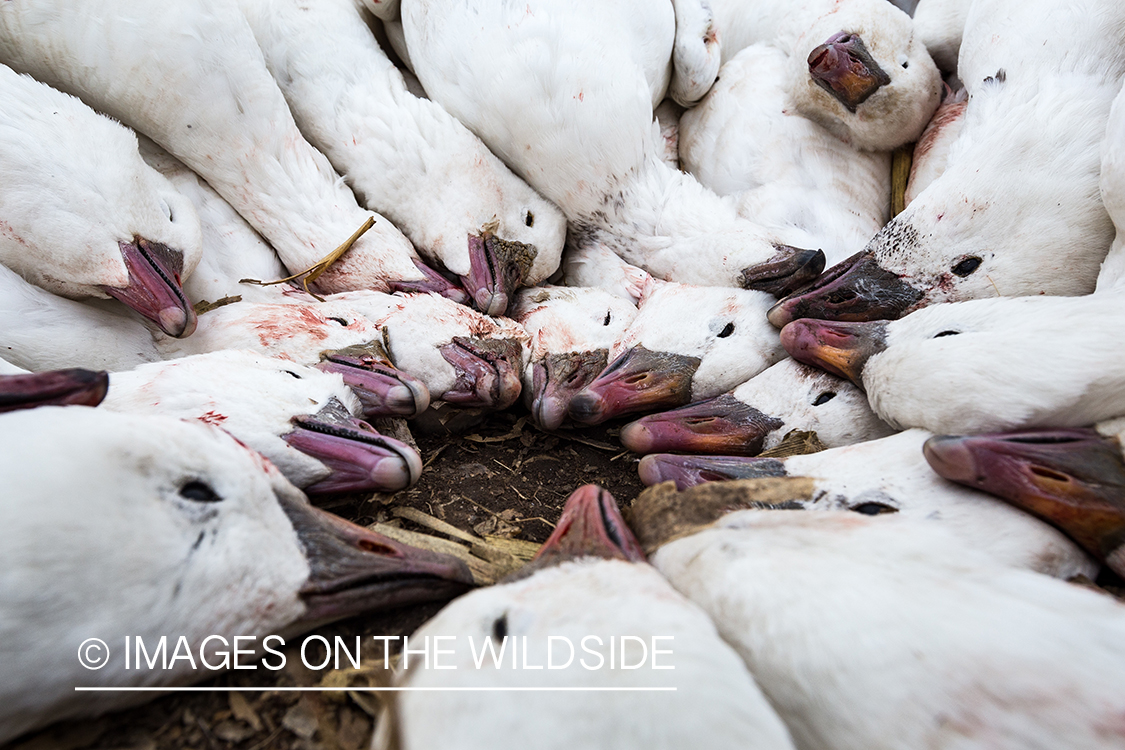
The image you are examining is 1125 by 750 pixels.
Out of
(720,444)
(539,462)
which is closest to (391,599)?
(539,462)

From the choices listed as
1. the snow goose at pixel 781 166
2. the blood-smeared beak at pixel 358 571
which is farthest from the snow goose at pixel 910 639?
the snow goose at pixel 781 166

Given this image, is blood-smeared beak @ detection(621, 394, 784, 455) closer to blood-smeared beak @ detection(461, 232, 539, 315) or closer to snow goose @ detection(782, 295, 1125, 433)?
snow goose @ detection(782, 295, 1125, 433)

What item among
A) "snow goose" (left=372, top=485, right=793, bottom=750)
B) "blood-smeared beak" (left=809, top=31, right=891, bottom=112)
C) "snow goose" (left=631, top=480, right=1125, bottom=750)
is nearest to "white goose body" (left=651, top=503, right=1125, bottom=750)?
"snow goose" (left=631, top=480, right=1125, bottom=750)

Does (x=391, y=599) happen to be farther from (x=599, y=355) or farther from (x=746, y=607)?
(x=599, y=355)

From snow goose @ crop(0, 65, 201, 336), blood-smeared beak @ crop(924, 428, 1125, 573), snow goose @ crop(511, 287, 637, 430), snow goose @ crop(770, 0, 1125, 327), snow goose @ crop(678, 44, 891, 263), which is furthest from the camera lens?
snow goose @ crop(678, 44, 891, 263)

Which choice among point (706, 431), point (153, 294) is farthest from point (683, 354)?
point (153, 294)

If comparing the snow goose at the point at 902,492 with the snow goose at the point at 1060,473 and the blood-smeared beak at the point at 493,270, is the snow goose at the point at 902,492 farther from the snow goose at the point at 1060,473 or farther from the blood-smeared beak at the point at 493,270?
the blood-smeared beak at the point at 493,270
